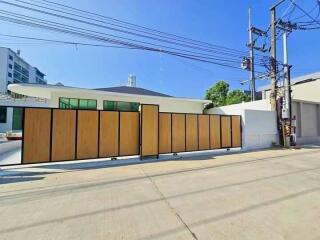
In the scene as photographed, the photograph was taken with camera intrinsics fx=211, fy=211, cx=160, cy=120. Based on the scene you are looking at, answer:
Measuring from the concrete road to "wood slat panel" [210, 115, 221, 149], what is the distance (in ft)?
17.0

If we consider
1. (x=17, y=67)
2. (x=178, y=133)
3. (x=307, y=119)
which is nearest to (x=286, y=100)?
(x=307, y=119)

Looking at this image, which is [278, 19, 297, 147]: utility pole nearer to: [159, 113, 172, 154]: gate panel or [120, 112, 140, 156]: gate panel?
[159, 113, 172, 154]: gate panel

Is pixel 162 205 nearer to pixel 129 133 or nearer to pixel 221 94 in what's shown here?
pixel 129 133

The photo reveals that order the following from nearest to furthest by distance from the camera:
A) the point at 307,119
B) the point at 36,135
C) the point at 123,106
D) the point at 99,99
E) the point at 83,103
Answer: the point at 36,135 → the point at 83,103 → the point at 99,99 → the point at 123,106 → the point at 307,119

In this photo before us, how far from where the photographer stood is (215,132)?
1263cm

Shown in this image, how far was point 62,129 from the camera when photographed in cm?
856

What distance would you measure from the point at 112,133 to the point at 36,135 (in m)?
2.97

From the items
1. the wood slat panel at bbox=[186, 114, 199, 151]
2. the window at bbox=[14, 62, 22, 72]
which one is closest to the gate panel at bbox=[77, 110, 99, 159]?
the wood slat panel at bbox=[186, 114, 199, 151]

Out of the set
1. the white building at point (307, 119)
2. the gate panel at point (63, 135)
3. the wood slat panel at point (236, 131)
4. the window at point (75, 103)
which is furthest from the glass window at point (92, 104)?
the white building at point (307, 119)

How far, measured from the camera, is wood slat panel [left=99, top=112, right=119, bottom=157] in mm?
9352

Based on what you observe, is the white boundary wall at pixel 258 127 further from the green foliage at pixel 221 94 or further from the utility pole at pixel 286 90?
the green foliage at pixel 221 94

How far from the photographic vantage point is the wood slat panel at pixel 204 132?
12133 millimetres

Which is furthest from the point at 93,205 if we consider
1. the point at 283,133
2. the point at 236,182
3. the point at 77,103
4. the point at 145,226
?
the point at 283,133

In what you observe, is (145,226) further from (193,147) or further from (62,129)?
(193,147)
